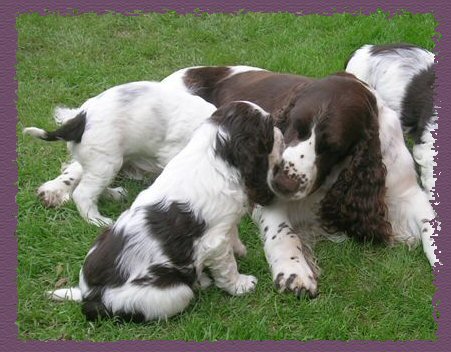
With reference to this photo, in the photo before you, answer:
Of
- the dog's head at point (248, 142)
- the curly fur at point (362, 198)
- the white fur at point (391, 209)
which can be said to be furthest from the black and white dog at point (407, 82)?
the dog's head at point (248, 142)

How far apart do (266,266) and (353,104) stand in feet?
3.44

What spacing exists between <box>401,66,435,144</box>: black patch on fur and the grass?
1.06 metres

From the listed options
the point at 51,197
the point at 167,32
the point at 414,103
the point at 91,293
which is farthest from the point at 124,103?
the point at 167,32

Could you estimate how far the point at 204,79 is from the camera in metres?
5.42

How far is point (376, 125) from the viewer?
13.3 feet

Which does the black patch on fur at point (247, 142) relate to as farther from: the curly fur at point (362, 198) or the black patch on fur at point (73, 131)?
the black patch on fur at point (73, 131)

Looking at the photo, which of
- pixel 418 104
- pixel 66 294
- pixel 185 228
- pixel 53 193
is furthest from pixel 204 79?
pixel 66 294

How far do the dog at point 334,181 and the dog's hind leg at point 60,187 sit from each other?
1.30m

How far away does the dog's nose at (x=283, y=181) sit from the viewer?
3736mm

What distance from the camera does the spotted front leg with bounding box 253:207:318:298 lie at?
3764mm

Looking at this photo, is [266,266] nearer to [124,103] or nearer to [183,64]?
[124,103]

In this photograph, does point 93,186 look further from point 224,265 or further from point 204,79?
point 204,79

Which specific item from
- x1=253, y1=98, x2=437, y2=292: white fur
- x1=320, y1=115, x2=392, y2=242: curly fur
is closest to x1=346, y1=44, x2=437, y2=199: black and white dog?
x1=253, y1=98, x2=437, y2=292: white fur

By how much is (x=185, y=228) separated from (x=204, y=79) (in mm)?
2235
